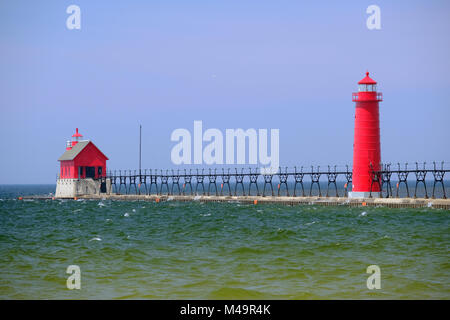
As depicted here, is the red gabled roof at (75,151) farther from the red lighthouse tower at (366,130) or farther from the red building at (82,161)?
the red lighthouse tower at (366,130)

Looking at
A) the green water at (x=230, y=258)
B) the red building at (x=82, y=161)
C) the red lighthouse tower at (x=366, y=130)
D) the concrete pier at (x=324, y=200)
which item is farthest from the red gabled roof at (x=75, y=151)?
the red lighthouse tower at (x=366, y=130)

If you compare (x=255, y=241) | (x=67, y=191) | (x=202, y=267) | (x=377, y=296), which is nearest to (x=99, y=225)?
(x=255, y=241)

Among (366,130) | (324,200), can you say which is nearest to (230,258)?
(366,130)

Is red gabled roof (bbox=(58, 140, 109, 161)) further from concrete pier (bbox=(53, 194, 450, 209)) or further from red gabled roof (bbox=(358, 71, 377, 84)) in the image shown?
red gabled roof (bbox=(358, 71, 377, 84))

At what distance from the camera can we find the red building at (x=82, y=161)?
87.7 metres

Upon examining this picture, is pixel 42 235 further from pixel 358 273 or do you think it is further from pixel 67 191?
pixel 67 191

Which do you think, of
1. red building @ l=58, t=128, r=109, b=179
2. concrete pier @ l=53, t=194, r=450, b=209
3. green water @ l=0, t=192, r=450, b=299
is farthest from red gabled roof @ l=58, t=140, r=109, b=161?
green water @ l=0, t=192, r=450, b=299

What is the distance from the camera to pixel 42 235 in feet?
131

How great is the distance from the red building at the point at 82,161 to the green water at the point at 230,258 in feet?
126

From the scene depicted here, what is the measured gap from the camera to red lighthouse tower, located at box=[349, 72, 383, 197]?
57.0m

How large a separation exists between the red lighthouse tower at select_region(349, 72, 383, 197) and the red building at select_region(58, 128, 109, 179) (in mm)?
43200

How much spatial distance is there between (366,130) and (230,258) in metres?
31.9

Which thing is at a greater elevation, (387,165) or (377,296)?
(387,165)

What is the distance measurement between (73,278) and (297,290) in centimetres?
815
